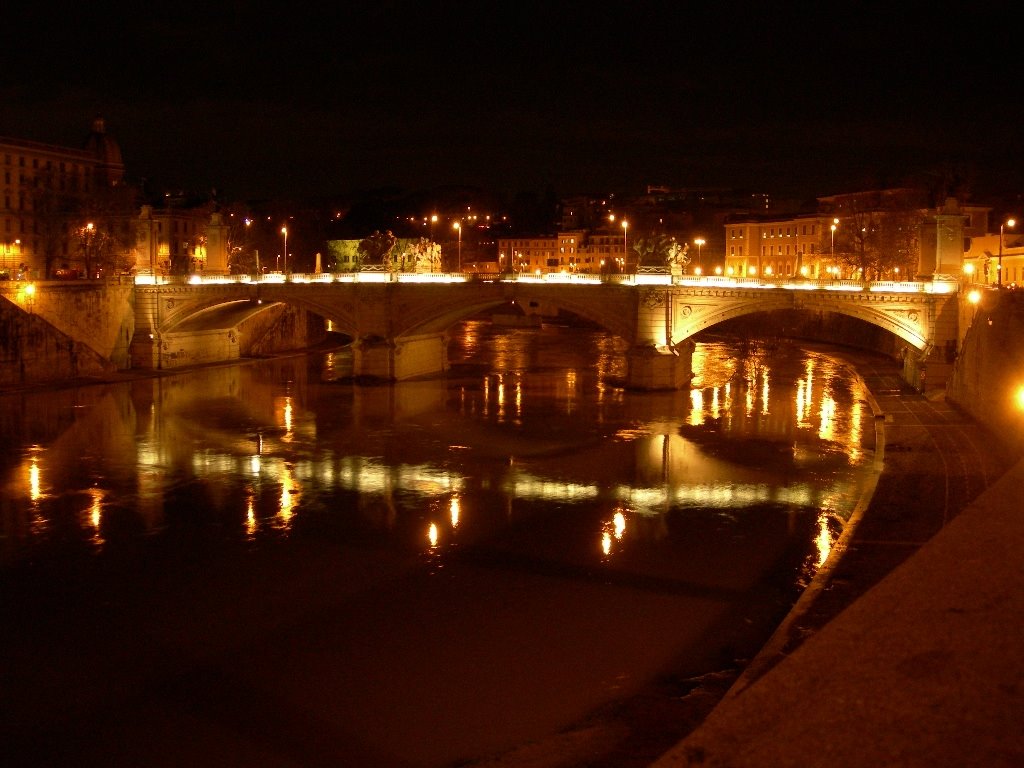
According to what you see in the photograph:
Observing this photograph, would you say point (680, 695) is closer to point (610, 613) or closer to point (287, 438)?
point (610, 613)

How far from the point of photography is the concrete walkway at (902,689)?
Result: 710 centimetres

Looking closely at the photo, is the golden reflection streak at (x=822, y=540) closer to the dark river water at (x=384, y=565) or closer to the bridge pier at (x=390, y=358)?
the dark river water at (x=384, y=565)

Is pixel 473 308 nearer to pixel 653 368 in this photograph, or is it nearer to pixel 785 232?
pixel 653 368

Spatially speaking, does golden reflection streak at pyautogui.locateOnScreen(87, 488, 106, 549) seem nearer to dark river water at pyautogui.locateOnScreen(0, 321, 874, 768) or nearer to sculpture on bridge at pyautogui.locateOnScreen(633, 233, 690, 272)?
dark river water at pyautogui.locateOnScreen(0, 321, 874, 768)

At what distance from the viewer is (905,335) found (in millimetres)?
35656

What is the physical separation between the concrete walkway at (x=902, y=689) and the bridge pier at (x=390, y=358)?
36.2 metres

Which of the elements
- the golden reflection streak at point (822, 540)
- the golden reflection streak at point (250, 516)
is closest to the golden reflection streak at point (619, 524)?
the golden reflection streak at point (822, 540)

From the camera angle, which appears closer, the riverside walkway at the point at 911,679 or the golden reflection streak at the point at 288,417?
the riverside walkway at the point at 911,679

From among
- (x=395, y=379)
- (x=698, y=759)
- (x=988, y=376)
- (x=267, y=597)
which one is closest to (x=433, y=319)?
(x=395, y=379)

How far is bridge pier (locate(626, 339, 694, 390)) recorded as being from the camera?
40594mm

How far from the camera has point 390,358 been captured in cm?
4522

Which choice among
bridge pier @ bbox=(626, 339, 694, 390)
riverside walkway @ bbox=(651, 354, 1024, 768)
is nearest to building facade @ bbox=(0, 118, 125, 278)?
bridge pier @ bbox=(626, 339, 694, 390)

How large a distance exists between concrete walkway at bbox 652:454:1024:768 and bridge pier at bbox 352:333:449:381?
36193 mm

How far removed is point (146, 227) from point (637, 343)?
88.1 feet
